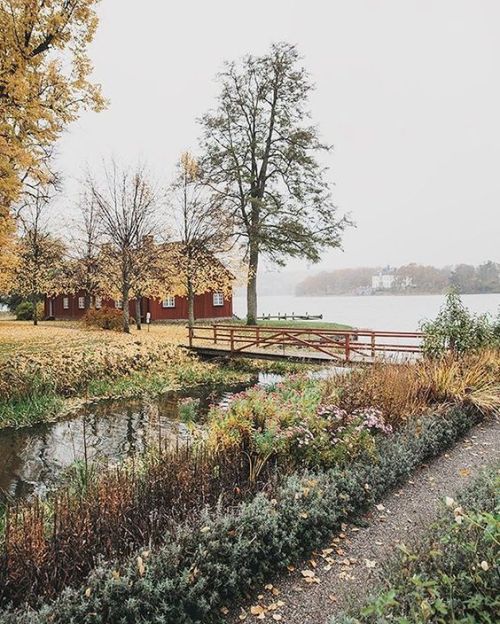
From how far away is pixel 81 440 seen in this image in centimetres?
893

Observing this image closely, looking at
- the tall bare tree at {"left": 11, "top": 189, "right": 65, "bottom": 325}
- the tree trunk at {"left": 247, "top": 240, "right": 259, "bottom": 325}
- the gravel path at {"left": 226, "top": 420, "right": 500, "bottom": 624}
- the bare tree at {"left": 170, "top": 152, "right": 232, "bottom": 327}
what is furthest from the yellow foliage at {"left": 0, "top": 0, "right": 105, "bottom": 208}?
the tall bare tree at {"left": 11, "top": 189, "right": 65, "bottom": 325}

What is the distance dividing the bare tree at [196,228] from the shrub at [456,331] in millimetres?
15037

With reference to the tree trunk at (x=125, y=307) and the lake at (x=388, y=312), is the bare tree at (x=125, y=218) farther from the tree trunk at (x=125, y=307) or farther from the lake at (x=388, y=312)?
the lake at (x=388, y=312)

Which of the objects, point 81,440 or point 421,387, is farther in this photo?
point 81,440

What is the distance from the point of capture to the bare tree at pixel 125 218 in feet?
68.5

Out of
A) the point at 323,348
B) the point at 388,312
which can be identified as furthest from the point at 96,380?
the point at 388,312

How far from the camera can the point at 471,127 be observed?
83.8ft

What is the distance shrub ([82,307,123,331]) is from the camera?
22.7m

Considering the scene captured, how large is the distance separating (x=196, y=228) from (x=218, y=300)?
9.77m

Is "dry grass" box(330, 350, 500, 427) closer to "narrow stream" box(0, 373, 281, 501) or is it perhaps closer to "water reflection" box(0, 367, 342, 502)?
"water reflection" box(0, 367, 342, 502)

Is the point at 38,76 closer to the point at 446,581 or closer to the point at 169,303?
Result: the point at 446,581

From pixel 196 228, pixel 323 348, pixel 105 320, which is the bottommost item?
pixel 323 348

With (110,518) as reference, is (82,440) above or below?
below

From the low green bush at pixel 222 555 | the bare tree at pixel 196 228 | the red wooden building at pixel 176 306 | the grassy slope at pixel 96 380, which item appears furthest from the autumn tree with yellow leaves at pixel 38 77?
the red wooden building at pixel 176 306
